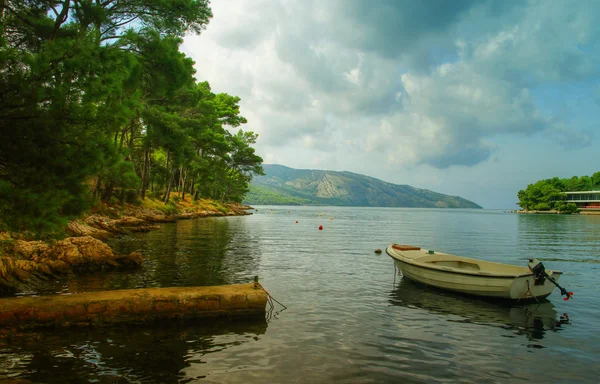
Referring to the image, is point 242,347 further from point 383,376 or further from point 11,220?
point 11,220

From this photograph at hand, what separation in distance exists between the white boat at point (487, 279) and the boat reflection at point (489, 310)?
1.25ft

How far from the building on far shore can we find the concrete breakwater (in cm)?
17477

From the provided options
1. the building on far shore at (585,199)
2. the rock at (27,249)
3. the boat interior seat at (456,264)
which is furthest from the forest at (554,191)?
the rock at (27,249)

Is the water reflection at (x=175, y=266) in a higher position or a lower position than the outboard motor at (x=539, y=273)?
lower

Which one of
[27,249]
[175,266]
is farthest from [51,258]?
[175,266]

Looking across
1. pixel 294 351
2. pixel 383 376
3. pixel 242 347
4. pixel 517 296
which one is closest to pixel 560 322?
pixel 517 296

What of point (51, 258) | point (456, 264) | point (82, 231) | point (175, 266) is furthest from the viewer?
point (82, 231)

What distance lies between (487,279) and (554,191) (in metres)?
170

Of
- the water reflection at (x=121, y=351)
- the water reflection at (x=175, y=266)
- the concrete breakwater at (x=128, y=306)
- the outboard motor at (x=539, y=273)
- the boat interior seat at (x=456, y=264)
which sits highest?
the outboard motor at (x=539, y=273)

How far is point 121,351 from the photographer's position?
8.00 meters

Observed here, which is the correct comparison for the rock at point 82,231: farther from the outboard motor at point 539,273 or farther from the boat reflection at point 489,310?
the outboard motor at point 539,273

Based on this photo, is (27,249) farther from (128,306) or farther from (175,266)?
(128,306)

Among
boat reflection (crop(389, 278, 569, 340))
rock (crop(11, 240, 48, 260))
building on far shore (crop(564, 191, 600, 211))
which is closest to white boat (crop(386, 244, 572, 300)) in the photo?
boat reflection (crop(389, 278, 569, 340))

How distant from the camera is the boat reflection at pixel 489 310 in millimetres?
11102
